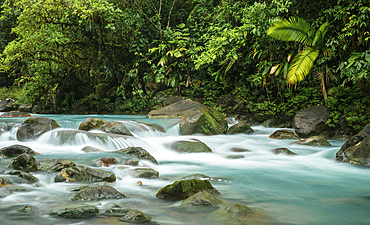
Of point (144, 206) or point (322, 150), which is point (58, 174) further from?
point (322, 150)

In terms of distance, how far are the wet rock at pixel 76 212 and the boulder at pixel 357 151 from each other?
5.09 meters

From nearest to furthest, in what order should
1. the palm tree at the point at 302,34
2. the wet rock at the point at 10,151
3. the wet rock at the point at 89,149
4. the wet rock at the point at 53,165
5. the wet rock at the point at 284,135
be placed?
the wet rock at the point at 53,165, the wet rock at the point at 10,151, the wet rock at the point at 89,149, the palm tree at the point at 302,34, the wet rock at the point at 284,135

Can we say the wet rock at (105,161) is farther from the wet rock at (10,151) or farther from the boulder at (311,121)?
the boulder at (311,121)

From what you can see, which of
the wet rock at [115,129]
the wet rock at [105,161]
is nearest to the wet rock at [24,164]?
the wet rock at [105,161]

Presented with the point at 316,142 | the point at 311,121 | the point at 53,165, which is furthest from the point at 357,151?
the point at 53,165

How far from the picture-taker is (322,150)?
7.17 metres

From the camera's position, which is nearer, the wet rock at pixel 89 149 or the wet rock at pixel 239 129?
the wet rock at pixel 89 149

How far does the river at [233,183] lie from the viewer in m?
2.94

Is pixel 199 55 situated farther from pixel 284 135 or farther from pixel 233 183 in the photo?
pixel 233 183

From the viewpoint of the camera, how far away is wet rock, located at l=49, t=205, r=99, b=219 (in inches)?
105

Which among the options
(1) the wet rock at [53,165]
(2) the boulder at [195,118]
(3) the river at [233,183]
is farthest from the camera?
(2) the boulder at [195,118]

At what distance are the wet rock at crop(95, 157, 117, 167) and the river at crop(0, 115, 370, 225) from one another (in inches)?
4.5

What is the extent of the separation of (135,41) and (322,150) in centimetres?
926

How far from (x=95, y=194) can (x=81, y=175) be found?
2.92 feet
